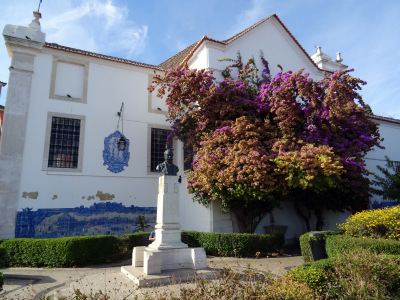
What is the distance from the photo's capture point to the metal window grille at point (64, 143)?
11.2m

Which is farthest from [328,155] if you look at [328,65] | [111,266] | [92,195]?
[328,65]

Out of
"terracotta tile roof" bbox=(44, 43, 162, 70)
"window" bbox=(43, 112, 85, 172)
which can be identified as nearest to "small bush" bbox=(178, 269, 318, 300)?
"window" bbox=(43, 112, 85, 172)

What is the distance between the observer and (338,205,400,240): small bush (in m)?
7.25

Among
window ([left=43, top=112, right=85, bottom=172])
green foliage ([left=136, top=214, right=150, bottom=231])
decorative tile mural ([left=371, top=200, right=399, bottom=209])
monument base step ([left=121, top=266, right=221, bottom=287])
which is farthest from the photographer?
decorative tile mural ([left=371, top=200, right=399, bottom=209])

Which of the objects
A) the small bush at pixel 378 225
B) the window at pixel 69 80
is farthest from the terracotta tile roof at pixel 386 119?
the window at pixel 69 80

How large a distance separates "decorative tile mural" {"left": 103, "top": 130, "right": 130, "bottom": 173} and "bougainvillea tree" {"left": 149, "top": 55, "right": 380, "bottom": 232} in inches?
94.8

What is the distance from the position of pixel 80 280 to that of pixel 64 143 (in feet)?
24.7

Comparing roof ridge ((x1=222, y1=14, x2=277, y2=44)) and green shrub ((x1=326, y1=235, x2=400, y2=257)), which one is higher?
roof ridge ((x1=222, y1=14, x2=277, y2=44))

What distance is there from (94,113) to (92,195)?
3.40 m

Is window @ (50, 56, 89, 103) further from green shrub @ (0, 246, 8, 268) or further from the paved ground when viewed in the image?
the paved ground

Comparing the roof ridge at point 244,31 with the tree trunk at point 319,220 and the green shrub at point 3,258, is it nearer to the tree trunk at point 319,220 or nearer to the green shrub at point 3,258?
the tree trunk at point 319,220

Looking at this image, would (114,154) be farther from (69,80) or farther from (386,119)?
(386,119)

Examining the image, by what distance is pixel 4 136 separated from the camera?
10.4 meters

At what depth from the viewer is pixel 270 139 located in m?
10.2
